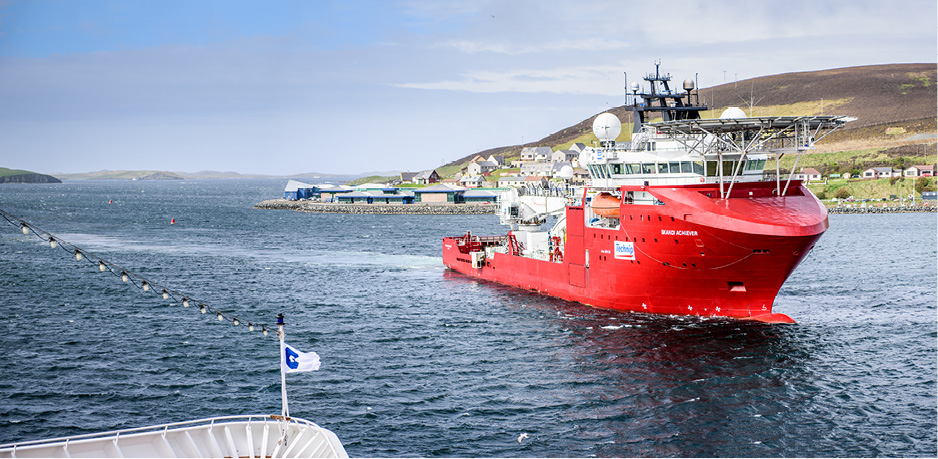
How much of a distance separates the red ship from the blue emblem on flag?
22.3 m

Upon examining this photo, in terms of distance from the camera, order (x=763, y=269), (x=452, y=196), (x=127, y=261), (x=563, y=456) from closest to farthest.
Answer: (x=563, y=456)
(x=763, y=269)
(x=127, y=261)
(x=452, y=196)

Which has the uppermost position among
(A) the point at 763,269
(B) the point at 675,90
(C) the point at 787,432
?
(B) the point at 675,90

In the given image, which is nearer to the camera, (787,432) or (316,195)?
(787,432)

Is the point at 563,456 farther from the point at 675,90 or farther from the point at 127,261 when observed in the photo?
the point at 127,261

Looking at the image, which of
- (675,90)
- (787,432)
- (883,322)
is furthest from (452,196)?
(787,432)

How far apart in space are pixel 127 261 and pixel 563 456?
58106 millimetres

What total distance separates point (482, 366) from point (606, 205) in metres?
13.4

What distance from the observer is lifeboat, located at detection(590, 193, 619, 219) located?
4256cm

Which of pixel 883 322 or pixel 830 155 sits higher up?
pixel 830 155

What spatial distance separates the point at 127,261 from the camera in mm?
71250

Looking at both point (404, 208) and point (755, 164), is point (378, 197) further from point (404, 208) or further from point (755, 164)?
point (755, 164)

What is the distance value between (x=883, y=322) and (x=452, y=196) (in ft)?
421

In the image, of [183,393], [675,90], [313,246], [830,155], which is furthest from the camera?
[830,155]

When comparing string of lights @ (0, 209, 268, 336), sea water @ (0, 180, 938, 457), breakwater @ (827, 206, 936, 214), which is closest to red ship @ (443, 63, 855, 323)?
sea water @ (0, 180, 938, 457)
